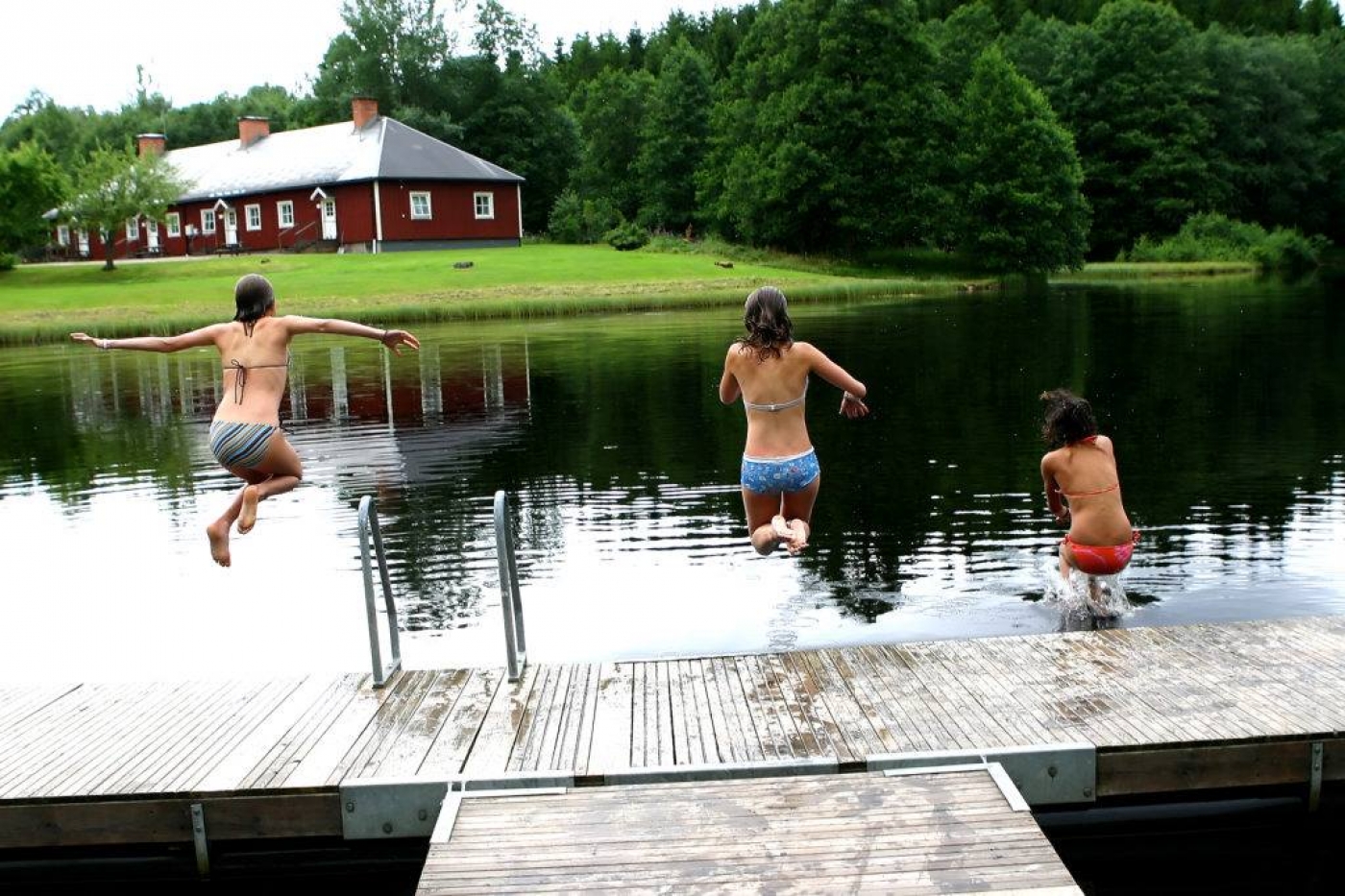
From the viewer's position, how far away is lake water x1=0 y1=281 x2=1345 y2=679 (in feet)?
40.3

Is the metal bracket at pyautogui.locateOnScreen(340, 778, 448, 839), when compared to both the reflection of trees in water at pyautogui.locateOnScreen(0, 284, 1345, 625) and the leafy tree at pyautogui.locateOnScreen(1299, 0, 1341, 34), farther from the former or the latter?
the leafy tree at pyautogui.locateOnScreen(1299, 0, 1341, 34)

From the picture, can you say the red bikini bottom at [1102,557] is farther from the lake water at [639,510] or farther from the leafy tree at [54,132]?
the leafy tree at [54,132]

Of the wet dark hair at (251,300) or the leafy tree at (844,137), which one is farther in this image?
the leafy tree at (844,137)

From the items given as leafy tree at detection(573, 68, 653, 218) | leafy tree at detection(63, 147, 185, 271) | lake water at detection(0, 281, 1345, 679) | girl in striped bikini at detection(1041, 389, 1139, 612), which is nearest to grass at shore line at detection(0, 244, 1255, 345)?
leafy tree at detection(63, 147, 185, 271)

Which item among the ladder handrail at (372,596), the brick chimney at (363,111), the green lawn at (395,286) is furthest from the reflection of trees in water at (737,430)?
the brick chimney at (363,111)

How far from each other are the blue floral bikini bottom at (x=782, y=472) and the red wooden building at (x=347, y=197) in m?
63.6

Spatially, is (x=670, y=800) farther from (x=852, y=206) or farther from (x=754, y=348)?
(x=852, y=206)

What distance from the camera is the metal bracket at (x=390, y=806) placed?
6996mm

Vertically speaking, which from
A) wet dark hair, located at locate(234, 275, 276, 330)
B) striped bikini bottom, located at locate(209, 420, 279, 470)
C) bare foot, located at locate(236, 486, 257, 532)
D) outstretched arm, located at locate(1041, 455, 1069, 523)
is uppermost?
wet dark hair, located at locate(234, 275, 276, 330)

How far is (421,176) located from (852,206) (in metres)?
22.7

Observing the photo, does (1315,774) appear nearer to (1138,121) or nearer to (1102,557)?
(1102,557)

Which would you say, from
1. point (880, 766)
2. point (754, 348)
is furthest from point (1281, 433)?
point (880, 766)

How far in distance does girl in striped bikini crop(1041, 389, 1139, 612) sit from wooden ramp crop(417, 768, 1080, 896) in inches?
166

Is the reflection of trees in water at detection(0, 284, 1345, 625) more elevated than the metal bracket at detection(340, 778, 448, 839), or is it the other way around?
the metal bracket at detection(340, 778, 448, 839)
